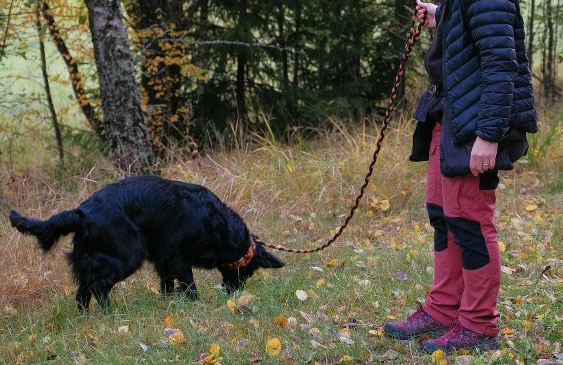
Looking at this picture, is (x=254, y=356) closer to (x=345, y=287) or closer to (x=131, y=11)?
(x=345, y=287)

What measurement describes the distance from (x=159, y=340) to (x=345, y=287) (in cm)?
139

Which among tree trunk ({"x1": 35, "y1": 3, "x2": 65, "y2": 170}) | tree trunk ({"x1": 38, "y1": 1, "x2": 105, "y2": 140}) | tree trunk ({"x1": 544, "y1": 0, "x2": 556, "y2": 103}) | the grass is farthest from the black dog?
tree trunk ({"x1": 544, "y1": 0, "x2": 556, "y2": 103})

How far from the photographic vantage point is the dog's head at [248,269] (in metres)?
4.36

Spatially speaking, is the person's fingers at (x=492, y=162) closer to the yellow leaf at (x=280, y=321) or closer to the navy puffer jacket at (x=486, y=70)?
the navy puffer jacket at (x=486, y=70)

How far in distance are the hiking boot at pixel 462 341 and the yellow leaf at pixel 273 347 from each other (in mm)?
763

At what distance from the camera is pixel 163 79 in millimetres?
9203

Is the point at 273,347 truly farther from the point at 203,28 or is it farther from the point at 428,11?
the point at 203,28

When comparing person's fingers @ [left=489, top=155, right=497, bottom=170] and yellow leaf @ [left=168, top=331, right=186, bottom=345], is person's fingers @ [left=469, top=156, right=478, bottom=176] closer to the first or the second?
person's fingers @ [left=489, top=155, right=497, bottom=170]

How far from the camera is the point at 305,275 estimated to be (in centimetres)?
454

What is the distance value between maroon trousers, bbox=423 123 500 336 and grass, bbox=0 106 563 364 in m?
0.23

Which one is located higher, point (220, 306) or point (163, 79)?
point (163, 79)

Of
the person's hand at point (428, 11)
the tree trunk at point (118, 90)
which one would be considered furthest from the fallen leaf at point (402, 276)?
the tree trunk at point (118, 90)

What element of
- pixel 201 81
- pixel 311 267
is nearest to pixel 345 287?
pixel 311 267

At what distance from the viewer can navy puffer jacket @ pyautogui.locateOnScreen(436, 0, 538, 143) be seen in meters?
2.49
